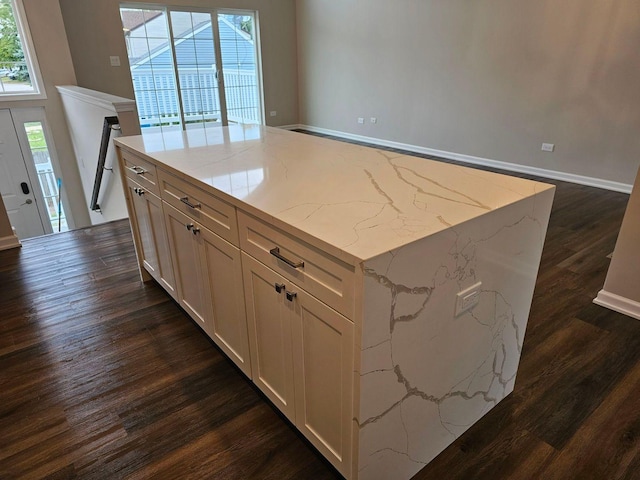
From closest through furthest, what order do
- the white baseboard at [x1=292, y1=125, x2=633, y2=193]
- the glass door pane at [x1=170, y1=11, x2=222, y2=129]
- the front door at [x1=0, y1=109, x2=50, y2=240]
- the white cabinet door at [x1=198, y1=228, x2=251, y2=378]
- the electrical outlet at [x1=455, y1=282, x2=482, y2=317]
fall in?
the electrical outlet at [x1=455, y1=282, x2=482, y2=317], the white cabinet door at [x1=198, y1=228, x2=251, y2=378], the white baseboard at [x1=292, y1=125, x2=633, y2=193], the front door at [x1=0, y1=109, x2=50, y2=240], the glass door pane at [x1=170, y1=11, x2=222, y2=129]

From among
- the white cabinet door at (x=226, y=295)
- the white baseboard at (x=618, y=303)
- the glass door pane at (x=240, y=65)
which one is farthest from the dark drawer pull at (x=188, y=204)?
the glass door pane at (x=240, y=65)

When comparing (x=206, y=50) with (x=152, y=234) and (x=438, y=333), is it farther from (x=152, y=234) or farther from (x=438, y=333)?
(x=438, y=333)

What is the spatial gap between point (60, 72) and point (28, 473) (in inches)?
212

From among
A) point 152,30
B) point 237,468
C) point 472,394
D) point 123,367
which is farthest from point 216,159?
point 152,30

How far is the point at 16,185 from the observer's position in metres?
5.58

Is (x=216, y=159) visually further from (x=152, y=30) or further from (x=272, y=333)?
(x=152, y=30)

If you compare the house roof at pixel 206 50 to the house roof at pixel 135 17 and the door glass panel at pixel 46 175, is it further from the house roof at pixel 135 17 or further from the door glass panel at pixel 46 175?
the door glass panel at pixel 46 175

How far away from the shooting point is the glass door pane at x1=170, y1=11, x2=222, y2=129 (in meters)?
6.66

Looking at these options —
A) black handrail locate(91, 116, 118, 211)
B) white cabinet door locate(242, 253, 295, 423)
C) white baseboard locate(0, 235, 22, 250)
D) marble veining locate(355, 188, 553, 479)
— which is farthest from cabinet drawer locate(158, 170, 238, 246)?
white baseboard locate(0, 235, 22, 250)

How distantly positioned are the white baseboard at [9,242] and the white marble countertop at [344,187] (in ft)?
5.79

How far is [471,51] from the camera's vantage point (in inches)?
213

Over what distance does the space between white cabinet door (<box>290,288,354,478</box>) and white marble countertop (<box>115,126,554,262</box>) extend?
0.24 meters

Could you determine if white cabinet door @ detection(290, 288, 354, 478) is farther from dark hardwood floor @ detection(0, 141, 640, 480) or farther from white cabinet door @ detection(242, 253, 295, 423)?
dark hardwood floor @ detection(0, 141, 640, 480)

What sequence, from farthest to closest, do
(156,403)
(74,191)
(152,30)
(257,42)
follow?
(257,42), (152,30), (74,191), (156,403)
